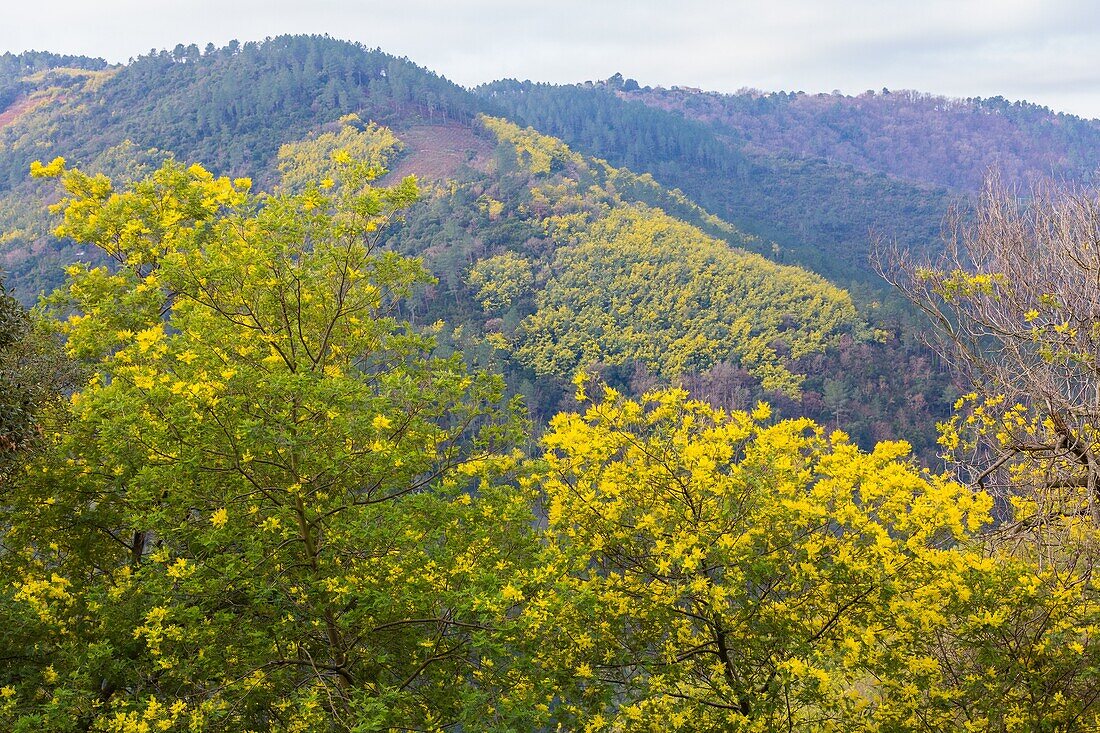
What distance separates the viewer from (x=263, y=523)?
7402 millimetres

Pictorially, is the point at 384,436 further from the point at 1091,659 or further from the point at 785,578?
the point at 1091,659

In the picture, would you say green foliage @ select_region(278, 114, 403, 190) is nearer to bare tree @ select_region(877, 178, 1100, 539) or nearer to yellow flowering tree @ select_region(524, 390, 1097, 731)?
bare tree @ select_region(877, 178, 1100, 539)

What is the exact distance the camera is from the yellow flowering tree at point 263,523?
7.08 m

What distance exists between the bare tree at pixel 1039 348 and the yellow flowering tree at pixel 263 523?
5689 mm

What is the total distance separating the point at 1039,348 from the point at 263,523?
8181 millimetres

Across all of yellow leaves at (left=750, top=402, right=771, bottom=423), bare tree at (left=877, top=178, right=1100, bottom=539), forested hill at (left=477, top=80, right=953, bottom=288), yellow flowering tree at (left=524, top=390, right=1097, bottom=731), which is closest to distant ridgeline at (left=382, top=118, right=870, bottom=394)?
forested hill at (left=477, top=80, right=953, bottom=288)

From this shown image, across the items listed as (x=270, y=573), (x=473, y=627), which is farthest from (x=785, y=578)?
(x=270, y=573)

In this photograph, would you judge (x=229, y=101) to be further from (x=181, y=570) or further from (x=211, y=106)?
(x=181, y=570)

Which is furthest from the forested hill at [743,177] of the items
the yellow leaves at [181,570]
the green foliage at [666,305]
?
the yellow leaves at [181,570]

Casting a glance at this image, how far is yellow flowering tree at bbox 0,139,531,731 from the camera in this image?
708 cm

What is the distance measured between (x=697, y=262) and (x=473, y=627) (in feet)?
251

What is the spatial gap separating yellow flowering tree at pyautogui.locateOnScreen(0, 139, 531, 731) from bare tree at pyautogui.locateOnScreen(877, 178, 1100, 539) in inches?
224

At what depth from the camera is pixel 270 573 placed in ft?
25.3

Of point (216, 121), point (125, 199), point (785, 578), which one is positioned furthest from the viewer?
point (216, 121)
